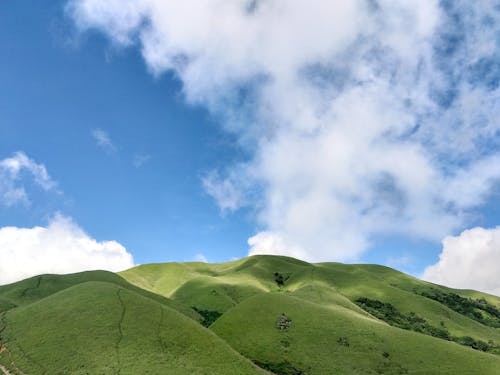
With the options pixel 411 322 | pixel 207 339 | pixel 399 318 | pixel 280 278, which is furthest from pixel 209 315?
pixel 411 322

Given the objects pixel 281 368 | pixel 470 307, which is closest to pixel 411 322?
pixel 281 368

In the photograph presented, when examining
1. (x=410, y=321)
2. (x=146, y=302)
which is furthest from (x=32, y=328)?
(x=410, y=321)

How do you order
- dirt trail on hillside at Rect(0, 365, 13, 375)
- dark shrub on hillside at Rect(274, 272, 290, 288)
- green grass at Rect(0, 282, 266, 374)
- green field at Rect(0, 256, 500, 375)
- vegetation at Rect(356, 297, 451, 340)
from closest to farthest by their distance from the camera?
dirt trail on hillside at Rect(0, 365, 13, 375)
green grass at Rect(0, 282, 266, 374)
green field at Rect(0, 256, 500, 375)
vegetation at Rect(356, 297, 451, 340)
dark shrub on hillside at Rect(274, 272, 290, 288)

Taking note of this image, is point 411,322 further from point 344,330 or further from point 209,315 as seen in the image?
point 209,315

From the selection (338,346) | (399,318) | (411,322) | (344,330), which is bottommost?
(338,346)

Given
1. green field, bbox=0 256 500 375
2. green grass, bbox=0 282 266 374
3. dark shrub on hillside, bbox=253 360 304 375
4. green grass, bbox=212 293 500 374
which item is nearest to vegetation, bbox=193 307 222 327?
green field, bbox=0 256 500 375

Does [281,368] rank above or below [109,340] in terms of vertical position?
below

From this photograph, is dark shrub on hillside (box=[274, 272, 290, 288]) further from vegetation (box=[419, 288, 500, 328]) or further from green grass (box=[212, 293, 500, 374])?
green grass (box=[212, 293, 500, 374])

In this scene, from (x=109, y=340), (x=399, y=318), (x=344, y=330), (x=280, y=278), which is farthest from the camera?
(x=280, y=278)

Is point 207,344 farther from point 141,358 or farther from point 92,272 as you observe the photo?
point 92,272

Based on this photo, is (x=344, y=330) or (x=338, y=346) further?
(x=344, y=330)

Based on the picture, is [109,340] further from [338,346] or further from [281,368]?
[338,346]

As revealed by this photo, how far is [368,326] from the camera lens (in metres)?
79.1

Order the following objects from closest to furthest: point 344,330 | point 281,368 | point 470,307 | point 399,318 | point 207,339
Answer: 1. point 207,339
2. point 281,368
3. point 344,330
4. point 399,318
5. point 470,307
